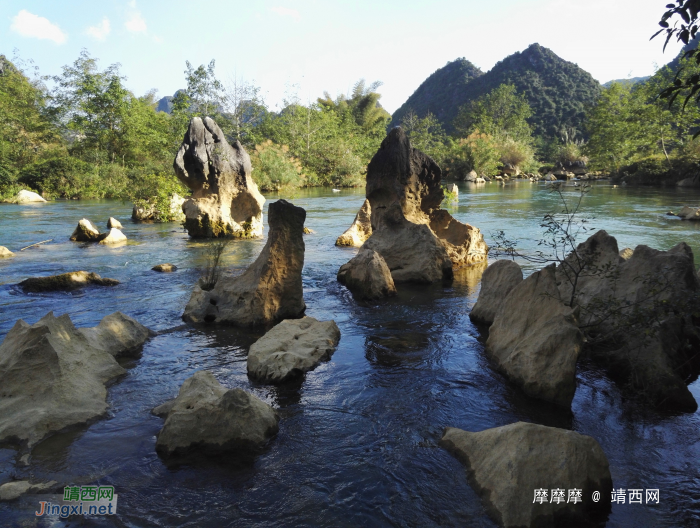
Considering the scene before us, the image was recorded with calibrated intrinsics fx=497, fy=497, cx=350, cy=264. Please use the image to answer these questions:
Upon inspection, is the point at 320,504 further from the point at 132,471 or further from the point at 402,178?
the point at 402,178

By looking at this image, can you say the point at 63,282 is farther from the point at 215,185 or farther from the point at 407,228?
the point at 215,185

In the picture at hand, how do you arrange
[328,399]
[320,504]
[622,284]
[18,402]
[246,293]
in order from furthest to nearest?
[246,293] < [622,284] < [328,399] < [18,402] < [320,504]

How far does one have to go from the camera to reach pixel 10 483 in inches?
145

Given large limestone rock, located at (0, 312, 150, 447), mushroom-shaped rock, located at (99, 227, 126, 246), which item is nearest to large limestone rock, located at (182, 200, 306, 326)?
large limestone rock, located at (0, 312, 150, 447)

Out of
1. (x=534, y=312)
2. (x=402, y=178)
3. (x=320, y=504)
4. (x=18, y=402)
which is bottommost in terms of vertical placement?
(x=320, y=504)

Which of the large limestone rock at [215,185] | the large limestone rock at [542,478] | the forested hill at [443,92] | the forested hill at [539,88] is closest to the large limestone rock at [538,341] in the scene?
the large limestone rock at [542,478]

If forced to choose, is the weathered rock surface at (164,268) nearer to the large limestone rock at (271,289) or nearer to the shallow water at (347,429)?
the shallow water at (347,429)

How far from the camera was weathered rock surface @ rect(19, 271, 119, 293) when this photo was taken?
9414mm

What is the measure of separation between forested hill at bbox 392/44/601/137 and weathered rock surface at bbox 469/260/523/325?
7697 centimetres

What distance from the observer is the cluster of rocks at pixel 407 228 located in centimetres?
1020

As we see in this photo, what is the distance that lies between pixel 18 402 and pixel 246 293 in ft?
11.5

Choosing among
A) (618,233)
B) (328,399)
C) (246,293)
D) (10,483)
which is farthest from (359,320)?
(618,233)

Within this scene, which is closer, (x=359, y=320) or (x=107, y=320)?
(x=107, y=320)

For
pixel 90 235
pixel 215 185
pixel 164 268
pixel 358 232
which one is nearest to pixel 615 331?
pixel 164 268
